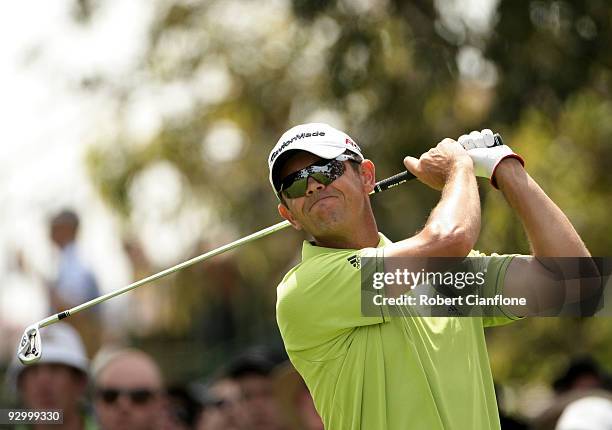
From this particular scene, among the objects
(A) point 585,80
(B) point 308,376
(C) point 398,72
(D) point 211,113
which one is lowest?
(B) point 308,376

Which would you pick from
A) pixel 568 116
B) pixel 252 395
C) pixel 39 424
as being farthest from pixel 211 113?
pixel 39 424

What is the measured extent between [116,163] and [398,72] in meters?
3.91

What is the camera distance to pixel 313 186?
399 cm

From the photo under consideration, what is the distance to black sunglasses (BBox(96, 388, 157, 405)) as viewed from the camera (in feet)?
21.6

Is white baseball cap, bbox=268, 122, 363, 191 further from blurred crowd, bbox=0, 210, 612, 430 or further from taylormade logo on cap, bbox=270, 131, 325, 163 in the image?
blurred crowd, bbox=0, 210, 612, 430

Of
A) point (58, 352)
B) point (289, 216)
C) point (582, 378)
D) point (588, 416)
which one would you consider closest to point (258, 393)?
point (58, 352)

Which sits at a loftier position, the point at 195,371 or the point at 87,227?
the point at 87,227

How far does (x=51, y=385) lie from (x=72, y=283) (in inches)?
103

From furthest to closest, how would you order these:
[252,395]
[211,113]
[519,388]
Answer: [211,113] → [519,388] → [252,395]

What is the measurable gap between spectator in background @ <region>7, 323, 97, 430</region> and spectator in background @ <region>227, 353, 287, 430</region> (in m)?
1.29

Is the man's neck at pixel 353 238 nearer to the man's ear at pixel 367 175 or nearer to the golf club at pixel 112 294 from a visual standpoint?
the man's ear at pixel 367 175

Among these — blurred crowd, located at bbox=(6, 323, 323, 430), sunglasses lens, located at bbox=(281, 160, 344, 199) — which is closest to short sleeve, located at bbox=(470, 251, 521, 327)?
sunglasses lens, located at bbox=(281, 160, 344, 199)

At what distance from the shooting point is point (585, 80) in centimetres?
1031

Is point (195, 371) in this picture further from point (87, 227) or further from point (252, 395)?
point (252, 395)
